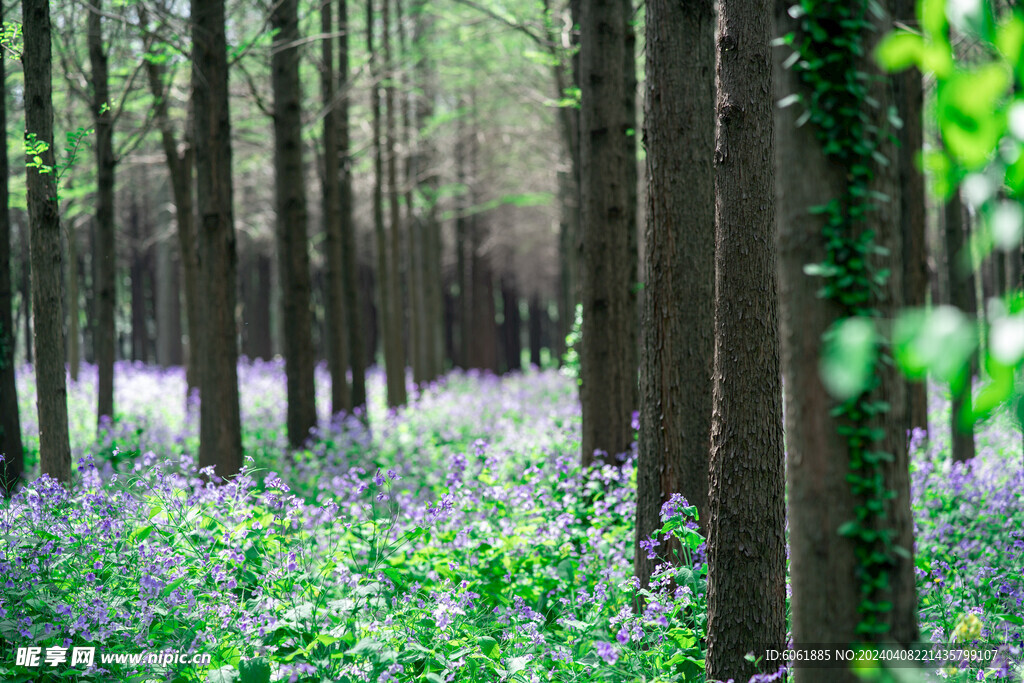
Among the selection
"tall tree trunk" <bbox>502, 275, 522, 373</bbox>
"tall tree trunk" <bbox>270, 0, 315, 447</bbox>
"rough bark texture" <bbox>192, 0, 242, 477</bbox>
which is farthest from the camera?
"tall tree trunk" <bbox>502, 275, 522, 373</bbox>

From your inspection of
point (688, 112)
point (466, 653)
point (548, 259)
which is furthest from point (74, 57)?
point (548, 259)

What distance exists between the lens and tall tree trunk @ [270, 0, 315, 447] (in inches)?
389

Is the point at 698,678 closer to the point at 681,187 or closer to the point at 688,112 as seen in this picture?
the point at 681,187

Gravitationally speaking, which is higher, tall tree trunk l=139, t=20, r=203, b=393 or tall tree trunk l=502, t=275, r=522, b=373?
tall tree trunk l=139, t=20, r=203, b=393

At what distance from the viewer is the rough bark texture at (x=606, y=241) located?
19.6 ft

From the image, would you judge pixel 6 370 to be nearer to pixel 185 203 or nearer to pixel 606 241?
pixel 606 241

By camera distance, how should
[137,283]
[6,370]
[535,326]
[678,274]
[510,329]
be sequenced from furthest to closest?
[535,326], [510,329], [137,283], [6,370], [678,274]

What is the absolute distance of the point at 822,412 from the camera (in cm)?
212

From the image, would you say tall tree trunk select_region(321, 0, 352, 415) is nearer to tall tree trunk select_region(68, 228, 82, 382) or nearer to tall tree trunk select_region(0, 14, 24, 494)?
tall tree trunk select_region(0, 14, 24, 494)

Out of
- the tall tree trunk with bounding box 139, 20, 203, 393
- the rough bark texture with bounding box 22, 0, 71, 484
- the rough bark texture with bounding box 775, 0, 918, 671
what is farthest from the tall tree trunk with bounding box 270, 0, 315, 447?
the rough bark texture with bounding box 775, 0, 918, 671

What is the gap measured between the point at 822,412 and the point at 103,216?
404 inches

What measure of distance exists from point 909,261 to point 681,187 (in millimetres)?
4470

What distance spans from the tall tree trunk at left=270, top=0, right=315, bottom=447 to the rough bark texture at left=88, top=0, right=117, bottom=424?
6.61ft

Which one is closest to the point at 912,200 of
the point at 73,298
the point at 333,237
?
the point at 333,237
